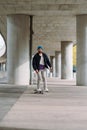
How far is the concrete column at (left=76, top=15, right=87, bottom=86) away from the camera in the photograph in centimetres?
2366

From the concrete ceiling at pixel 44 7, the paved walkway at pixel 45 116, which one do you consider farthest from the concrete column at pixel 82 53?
the paved walkway at pixel 45 116

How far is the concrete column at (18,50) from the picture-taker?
78.6ft

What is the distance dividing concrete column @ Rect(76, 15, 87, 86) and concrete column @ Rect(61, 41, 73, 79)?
18.6 meters

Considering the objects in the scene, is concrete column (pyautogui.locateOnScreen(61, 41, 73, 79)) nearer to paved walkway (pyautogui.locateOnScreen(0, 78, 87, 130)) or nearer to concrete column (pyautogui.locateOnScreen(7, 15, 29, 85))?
concrete column (pyautogui.locateOnScreen(7, 15, 29, 85))

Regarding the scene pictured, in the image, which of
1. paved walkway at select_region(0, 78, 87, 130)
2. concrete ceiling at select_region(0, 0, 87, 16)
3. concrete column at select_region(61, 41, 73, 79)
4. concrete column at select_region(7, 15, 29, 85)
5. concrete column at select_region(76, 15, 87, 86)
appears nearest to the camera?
paved walkway at select_region(0, 78, 87, 130)

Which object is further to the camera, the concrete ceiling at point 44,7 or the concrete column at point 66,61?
the concrete column at point 66,61

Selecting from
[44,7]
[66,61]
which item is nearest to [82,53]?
[44,7]

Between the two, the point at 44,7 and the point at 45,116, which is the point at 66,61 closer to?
the point at 44,7

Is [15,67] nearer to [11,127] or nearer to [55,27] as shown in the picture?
[55,27]

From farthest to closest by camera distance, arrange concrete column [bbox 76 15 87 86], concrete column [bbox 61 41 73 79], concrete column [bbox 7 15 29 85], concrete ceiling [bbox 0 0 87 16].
Answer: concrete column [bbox 61 41 73 79] < concrete column [bbox 7 15 29 85] < concrete column [bbox 76 15 87 86] < concrete ceiling [bbox 0 0 87 16]

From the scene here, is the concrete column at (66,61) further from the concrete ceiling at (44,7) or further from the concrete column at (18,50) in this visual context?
the concrete ceiling at (44,7)

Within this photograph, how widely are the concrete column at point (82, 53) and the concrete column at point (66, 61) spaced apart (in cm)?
1856

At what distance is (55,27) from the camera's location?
34.8 meters

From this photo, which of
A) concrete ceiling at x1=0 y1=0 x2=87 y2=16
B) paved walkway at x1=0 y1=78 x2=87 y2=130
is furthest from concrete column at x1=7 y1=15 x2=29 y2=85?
paved walkway at x1=0 y1=78 x2=87 y2=130
